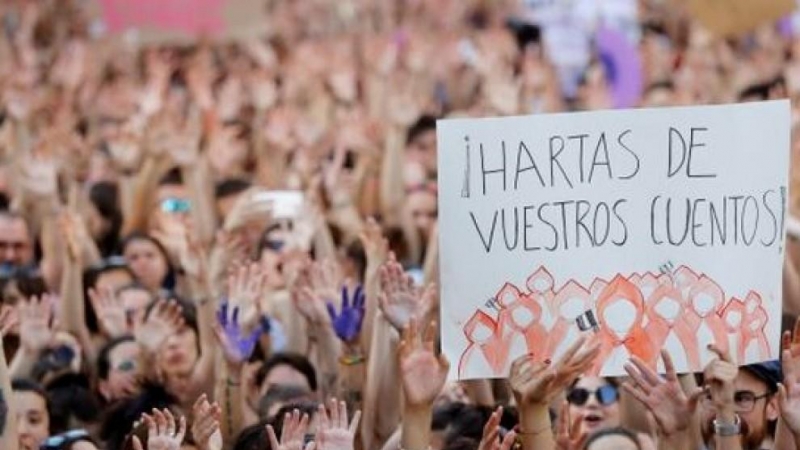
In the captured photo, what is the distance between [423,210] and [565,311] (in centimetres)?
315

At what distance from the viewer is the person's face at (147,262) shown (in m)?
7.54

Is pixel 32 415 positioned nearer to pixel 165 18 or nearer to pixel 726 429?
pixel 726 429

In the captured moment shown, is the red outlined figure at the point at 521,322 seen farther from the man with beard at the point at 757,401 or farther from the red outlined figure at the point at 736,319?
the man with beard at the point at 757,401

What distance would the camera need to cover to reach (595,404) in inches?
230

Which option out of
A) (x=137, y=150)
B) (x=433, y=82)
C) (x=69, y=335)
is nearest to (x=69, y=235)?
(x=69, y=335)

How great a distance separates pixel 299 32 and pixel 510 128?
29.6ft

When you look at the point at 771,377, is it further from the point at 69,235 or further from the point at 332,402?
the point at 69,235

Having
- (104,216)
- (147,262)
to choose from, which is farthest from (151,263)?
(104,216)

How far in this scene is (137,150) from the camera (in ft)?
29.7

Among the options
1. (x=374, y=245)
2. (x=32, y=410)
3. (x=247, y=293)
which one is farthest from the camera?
(x=374, y=245)

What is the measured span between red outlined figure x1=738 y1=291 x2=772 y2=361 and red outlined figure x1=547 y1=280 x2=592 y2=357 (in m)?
0.37

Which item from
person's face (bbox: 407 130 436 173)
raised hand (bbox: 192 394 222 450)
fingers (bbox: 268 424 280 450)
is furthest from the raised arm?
person's face (bbox: 407 130 436 173)

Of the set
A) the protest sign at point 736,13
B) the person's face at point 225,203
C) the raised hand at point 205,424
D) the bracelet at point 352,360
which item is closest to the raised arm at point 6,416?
the raised hand at point 205,424

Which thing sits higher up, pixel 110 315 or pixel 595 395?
pixel 110 315
